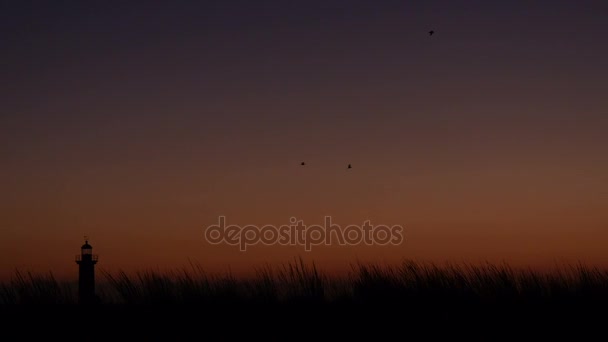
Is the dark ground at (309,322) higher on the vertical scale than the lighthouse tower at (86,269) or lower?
lower

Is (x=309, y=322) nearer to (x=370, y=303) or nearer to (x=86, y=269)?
(x=370, y=303)

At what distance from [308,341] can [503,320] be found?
3315 mm

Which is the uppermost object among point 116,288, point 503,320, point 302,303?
point 116,288

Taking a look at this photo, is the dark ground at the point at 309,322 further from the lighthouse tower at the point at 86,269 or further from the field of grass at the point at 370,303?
the lighthouse tower at the point at 86,269

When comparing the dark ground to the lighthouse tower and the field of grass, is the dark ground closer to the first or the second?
the field of grass

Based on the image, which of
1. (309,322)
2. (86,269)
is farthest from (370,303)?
(86,269)

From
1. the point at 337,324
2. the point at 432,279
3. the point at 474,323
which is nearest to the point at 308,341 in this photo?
the point at 337,324

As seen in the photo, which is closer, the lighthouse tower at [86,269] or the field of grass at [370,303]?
the field of grass at [370,303]

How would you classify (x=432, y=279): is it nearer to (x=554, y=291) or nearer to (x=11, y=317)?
(x=554, y=291)

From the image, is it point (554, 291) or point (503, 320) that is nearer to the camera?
point (503, 320)

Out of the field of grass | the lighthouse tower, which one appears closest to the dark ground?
the field of grass

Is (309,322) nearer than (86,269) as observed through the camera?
Yes

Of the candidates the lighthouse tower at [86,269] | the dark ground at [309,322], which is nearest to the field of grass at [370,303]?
the dark ground at [309,322]

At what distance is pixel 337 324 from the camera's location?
11.9 metres
